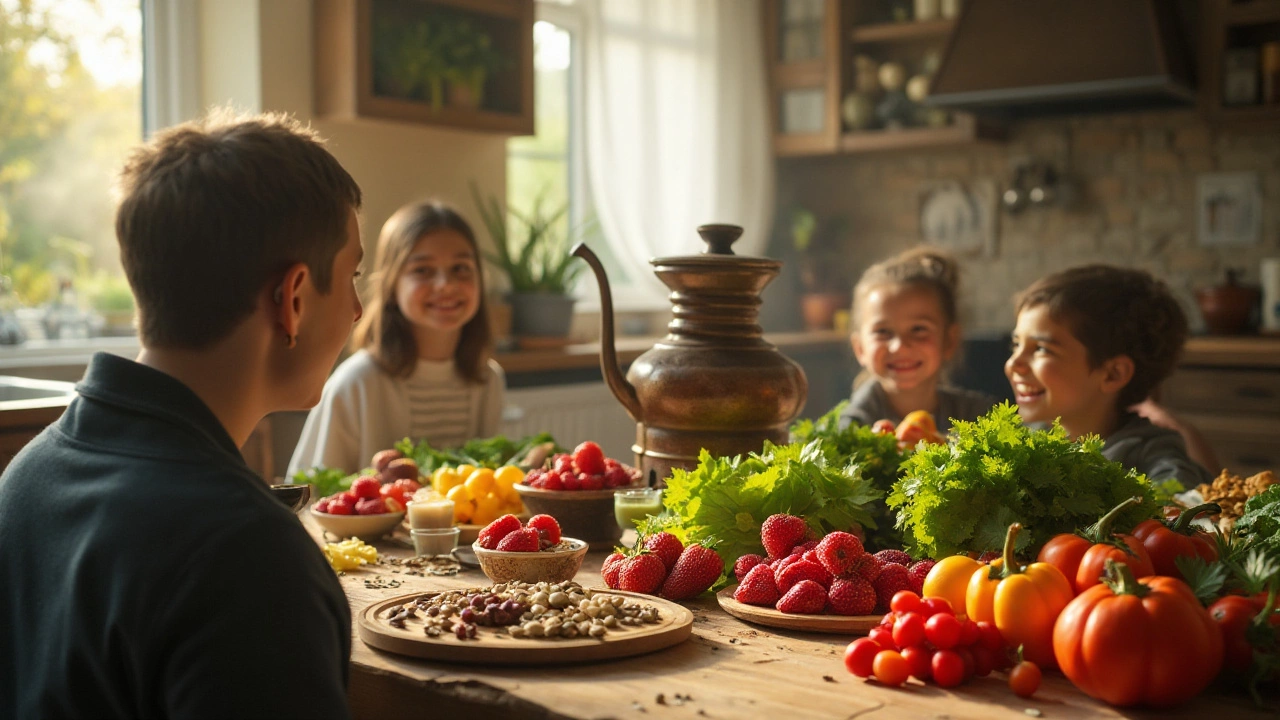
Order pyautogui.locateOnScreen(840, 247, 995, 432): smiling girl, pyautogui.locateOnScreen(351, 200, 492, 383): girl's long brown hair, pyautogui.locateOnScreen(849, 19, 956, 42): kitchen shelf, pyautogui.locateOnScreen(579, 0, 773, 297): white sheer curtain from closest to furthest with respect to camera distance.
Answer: pyautogui.locateOnScreen(840, 247, 995, 432): smiling girl, pyautogui.locateOnScreen(351, 200, 492, 383): girl's long brown hair, pyautogui.locateOnScreen(579, 0, 773, 297): white sheer curtain, pyautogui.locateOnScreen(849, 19, 956, 42): kitchen shelf

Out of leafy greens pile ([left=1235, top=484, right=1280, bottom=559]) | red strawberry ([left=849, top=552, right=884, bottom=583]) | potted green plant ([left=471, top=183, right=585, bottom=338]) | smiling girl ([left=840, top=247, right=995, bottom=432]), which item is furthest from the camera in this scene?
potted green plant ([left=471, top=183, right=585, bottom=338])

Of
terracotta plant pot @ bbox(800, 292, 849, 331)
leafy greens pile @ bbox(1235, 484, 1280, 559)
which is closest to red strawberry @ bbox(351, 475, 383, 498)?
leafy greens pile @ bbox(1235, 484, 1280, 559)

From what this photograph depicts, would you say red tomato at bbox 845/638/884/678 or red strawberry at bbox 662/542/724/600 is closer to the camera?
red tomato at bbox 845/638/884/678

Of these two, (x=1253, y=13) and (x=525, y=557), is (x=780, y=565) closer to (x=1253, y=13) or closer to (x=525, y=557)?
(x=525, y=557)

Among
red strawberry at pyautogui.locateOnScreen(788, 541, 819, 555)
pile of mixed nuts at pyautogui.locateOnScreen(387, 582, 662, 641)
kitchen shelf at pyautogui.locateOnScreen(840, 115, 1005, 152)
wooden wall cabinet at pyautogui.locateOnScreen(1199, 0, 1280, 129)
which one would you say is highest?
wooden wall cabinet at pyautogui.locateOnScreen(1199, 0, 1280, 129)

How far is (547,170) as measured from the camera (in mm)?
5824

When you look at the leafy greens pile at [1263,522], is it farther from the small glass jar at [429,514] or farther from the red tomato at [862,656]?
the small glass jar at [429,514]

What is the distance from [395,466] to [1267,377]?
377cm

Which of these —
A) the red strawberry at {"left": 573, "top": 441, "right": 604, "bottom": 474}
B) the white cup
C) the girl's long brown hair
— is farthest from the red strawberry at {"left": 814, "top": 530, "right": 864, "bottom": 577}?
the white cup

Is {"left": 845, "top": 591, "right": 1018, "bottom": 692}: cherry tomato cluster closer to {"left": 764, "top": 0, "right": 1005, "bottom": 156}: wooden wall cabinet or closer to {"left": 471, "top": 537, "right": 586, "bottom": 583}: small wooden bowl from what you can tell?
{"left": 471, "top": 537, "right": 586, "bottom": 583}: small wooden bowl

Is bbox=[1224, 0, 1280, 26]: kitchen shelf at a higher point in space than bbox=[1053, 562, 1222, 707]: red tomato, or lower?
higher

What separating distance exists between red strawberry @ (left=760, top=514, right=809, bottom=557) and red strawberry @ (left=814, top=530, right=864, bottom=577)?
0.32 feet

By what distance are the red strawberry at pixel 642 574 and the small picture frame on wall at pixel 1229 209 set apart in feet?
16.3

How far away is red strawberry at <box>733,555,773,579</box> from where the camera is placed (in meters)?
1.61
